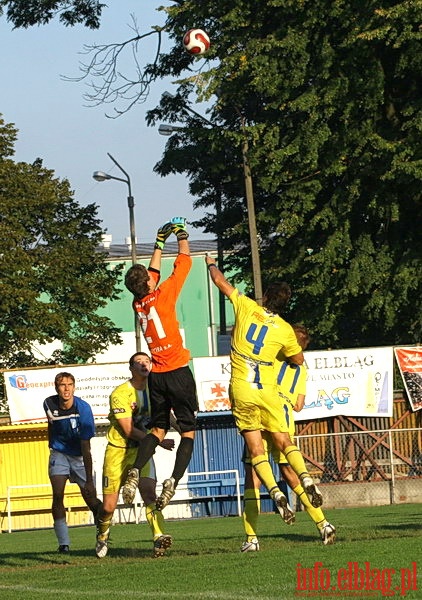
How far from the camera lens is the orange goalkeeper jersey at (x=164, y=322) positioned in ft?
37.0

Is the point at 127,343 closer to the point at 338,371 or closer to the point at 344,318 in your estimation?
the point at 344,318

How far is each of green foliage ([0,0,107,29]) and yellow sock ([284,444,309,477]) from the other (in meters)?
29.5

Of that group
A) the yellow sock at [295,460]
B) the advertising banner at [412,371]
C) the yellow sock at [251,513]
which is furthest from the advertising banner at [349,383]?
the yellow sock at [295,460]

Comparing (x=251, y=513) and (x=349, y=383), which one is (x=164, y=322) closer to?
(x=251, y=513)

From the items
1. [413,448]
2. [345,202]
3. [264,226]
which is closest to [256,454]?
[413,448]

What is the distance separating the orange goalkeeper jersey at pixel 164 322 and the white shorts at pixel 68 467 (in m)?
2.56

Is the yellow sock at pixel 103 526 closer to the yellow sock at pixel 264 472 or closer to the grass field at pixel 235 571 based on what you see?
the grass field at pixel 235 571

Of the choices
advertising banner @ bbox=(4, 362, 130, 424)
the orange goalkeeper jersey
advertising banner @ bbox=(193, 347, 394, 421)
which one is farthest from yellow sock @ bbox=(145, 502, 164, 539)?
advertising banner @ bbox=(193, 347, 394, 421)

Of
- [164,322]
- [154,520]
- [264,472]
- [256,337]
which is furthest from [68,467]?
[256,337]

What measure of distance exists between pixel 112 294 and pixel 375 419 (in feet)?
73.6

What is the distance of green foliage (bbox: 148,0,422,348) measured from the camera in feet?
111

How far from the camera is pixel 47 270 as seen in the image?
5191cm

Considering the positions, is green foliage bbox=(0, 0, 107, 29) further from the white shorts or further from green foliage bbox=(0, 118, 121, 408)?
the white shorts

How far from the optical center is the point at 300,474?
10.7 meters
